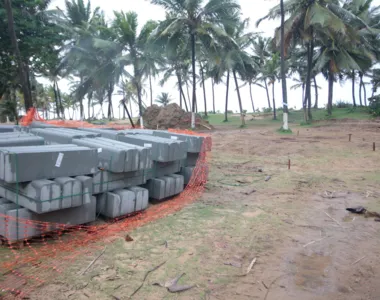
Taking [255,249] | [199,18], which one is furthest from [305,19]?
[255,249]

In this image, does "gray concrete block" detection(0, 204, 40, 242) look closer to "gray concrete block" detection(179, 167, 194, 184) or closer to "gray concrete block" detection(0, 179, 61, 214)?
"gray concrete block" detection(0, 179, 61, 214)

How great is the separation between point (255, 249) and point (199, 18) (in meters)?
18.6

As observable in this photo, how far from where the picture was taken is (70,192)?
3881 millimetres

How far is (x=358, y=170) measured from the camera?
8.36 m

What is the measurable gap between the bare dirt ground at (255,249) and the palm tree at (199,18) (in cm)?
1424

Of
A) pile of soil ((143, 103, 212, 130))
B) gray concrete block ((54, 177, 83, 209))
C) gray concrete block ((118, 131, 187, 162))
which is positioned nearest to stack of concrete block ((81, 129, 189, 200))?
gray concrete block ((118, 131, 187, 162))

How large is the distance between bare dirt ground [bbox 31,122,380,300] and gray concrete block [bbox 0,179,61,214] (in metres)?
0.77

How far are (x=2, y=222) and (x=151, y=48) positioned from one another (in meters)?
18.1

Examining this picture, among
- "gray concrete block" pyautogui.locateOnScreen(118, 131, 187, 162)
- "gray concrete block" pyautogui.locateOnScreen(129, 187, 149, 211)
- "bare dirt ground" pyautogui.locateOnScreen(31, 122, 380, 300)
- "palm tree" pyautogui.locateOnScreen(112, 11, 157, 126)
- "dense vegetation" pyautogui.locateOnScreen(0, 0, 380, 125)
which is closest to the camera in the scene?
"bare dirt ground" pyautogui.locateOnScreen(31, 122, 380, 300)

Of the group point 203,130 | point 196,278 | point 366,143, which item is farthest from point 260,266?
point 203,130

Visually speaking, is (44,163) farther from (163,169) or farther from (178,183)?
(178,183)

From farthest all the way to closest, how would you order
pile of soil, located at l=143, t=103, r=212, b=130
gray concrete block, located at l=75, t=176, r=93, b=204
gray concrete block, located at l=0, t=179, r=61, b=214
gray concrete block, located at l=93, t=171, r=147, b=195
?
pile of soil, located at l=143, t=103, r=212, b=130 < gray concrete block, located at l=93, t=171, r=147, b=195 < gray concrete block, located at l=75, t=176, r=93, b=204 < gray concrete block, located at l=0, t=179, r=61, b=214

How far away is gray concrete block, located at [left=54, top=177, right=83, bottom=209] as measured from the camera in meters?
3.81

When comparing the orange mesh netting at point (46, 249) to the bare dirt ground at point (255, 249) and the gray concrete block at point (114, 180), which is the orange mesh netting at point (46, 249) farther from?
the gray concrete block at point (114, 180)
